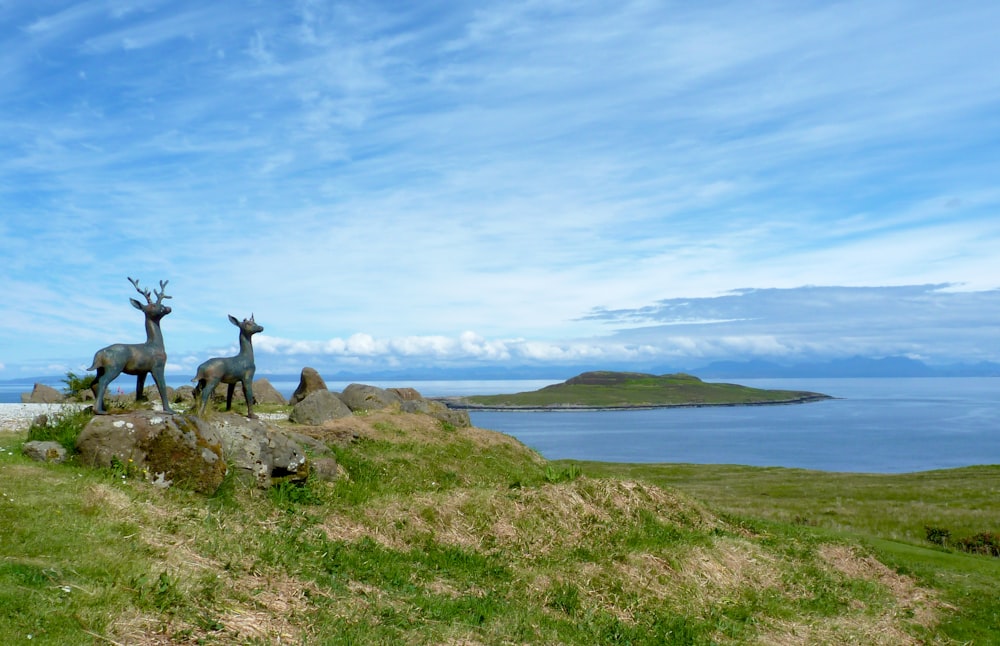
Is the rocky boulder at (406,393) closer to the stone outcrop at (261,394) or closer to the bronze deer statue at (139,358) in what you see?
the stone outcrop at (261,394)

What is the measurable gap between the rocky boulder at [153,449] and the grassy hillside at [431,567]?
19.4 inches

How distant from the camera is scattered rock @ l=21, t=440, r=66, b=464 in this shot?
15664 millimetres

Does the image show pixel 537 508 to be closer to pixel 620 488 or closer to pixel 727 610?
pixel 620 488

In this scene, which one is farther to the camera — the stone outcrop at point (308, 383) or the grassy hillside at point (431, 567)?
the stone outcrop at point (308, 383)

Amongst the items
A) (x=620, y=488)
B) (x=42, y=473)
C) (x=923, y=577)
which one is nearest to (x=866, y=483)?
(x=923, y=577)

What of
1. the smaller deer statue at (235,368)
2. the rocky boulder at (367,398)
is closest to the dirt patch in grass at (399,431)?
the smaller deer statue at (235,368)

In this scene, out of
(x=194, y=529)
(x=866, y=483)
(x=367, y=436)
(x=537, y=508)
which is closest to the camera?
(x=194, y=529)

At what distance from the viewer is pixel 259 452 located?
1831cm

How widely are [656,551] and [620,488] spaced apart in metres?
4.26

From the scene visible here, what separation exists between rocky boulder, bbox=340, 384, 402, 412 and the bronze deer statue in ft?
65.1

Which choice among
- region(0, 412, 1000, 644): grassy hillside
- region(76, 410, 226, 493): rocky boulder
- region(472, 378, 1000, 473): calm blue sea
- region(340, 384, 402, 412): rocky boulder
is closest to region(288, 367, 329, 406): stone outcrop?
region(340, 384, 402, 412): rocky boulder

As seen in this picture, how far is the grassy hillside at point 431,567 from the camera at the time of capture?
1002 centimetres

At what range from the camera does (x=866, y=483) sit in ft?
216

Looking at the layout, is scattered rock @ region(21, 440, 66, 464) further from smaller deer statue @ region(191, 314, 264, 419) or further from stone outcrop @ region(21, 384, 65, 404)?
stone outcrop @ region(21, 384, 65, 404)
